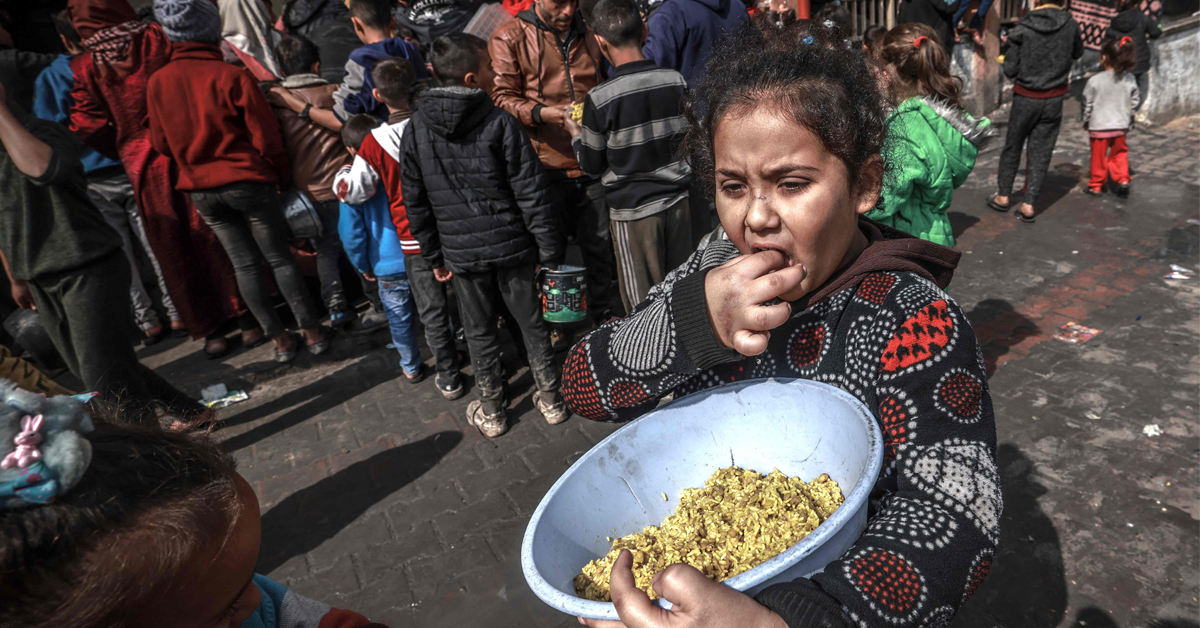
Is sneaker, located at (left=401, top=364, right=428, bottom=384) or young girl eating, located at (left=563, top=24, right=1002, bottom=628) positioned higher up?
young girl eating, located at (left=563, top=24, right=1002, bottom=628)

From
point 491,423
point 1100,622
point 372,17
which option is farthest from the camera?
point 372,17

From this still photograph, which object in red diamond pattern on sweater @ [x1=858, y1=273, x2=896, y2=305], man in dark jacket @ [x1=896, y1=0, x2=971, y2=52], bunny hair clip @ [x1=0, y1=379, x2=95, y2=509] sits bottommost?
red diamond pattern on sweater @ [x1=858, y1=273, x2=896, y2=305]

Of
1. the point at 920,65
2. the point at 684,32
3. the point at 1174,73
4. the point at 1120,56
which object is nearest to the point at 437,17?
the point at 684,32

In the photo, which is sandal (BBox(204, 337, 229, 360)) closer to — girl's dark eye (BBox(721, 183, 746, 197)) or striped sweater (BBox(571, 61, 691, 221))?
striped sweater (BBox(571, 61, 691, 221))

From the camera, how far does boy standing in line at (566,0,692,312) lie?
12.9 ft

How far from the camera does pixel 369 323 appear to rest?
238 inches

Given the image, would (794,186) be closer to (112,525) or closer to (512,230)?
(112,525)

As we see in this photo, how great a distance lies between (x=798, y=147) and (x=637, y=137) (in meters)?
2.75

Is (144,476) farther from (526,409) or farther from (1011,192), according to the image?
(1011,192)

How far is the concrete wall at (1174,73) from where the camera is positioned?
9555mm

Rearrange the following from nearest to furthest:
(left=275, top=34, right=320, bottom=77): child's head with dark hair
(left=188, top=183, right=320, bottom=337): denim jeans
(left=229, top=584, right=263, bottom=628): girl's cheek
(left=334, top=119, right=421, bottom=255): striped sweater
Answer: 1. (left=229, top=584, right=263, bottom=628): girl's cheek
2. (left=334, top=119, right=421, bottom=255): striped sweater
3. (left=188, top=183, right=320, bottom=337): denim jeans
4. (left=275, top=34, right=320, bottom=77): child's head with dark hair

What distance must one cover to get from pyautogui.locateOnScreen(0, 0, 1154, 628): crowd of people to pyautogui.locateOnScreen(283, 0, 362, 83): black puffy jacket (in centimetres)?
4

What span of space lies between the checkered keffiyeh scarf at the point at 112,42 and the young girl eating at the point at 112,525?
5.23m

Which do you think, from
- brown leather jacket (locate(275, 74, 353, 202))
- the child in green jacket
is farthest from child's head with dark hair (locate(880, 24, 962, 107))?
brown leather jacket (locate(275, 74, 353, 202))
